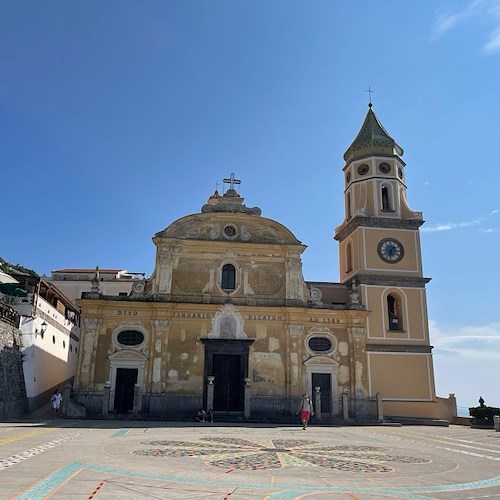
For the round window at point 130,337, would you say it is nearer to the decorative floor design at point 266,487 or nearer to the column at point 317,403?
the column at point 317,403

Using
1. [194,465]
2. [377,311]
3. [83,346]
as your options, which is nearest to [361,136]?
[377,311]

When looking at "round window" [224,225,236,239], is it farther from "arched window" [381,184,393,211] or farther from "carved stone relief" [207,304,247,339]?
"arched window" [381,184,393,211]

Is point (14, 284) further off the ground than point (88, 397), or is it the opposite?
point (14, 284)

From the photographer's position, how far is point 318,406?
27562 mm

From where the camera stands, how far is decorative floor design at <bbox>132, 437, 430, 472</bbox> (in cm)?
1104

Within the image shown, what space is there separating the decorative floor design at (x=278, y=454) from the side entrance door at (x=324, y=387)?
46.3 ft

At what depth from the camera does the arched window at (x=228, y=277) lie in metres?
30.9

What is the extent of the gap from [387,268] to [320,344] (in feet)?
24.2

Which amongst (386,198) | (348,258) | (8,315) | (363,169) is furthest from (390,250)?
(8,315)

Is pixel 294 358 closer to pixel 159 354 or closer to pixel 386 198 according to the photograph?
pixel 159 354

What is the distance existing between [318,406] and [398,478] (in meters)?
18.3

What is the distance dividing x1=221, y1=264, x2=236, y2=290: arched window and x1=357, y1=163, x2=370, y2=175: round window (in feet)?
42.2

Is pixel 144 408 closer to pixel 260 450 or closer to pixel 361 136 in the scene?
pixel 260 450

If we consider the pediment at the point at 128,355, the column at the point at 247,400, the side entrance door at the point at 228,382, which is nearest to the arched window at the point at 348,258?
the side entrance door at the point at 228,382
